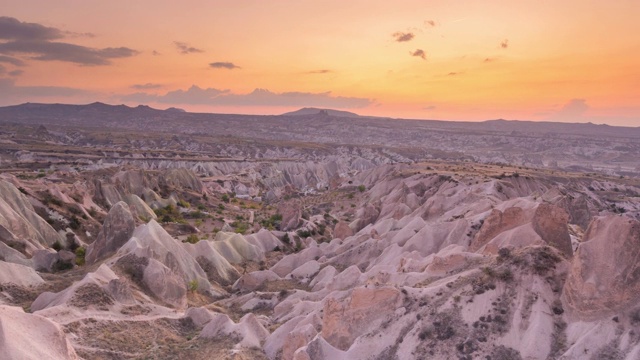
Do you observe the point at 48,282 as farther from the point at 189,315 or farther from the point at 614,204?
the point at 614,204

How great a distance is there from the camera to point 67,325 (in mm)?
26172

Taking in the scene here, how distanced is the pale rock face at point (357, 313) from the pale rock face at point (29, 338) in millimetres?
12389

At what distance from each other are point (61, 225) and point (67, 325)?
27994mm

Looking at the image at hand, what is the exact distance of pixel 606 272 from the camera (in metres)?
20.7

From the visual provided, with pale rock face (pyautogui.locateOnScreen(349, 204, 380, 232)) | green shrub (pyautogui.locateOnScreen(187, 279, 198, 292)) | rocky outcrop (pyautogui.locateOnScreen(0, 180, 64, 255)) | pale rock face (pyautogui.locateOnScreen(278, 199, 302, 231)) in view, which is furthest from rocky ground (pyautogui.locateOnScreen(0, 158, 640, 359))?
pale rock face (pyautogui.locateOnScreen(278, 199, 302, 231))

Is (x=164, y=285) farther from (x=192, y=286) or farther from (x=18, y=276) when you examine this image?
(x=18, y=276)

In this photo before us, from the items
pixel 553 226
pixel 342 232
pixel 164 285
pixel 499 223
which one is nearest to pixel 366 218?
pixel 342 232

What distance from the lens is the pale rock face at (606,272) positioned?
20203 mm

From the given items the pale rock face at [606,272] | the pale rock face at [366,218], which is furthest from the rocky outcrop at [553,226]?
the pale rock face at [366,218]

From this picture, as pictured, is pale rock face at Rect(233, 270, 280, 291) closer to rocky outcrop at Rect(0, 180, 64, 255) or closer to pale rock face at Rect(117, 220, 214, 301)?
pale rock face at Rect(117, 220, 214, 301)

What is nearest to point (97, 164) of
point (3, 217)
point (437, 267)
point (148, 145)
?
point (148, 145)

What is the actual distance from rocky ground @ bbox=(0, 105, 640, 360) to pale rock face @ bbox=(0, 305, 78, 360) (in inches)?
2.9

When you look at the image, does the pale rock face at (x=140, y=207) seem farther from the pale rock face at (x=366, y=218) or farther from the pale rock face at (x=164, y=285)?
the pale rock face at (x=164, y=285)

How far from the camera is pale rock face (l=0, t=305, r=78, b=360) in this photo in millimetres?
19672
